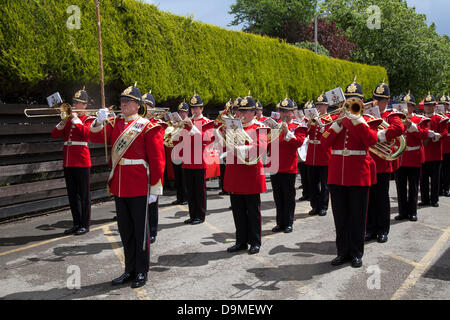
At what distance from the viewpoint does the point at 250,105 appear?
5332 millimetres

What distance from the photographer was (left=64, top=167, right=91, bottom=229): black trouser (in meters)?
6.50

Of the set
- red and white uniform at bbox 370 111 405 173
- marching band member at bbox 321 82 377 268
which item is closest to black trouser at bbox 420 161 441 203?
red and white uniform at bbox 370 111 405 173

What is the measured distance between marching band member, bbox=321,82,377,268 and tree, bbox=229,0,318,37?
31.4m

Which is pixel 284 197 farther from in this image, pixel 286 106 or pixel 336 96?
pixel 336 96

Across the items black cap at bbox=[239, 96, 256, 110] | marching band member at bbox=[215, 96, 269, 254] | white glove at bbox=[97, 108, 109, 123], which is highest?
black cap at bbox=[239, 96, 256, 110]

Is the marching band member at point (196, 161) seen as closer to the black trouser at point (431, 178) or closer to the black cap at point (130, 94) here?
the black cap at point (130, 94)

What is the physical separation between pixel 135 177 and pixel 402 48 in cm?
2492

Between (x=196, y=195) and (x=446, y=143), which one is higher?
(x=446, y=143)

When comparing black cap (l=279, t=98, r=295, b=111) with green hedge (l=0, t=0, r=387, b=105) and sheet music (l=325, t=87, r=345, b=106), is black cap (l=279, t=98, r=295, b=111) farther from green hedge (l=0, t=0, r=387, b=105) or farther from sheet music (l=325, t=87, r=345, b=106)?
green hedge (l=0, t=0, r=387, b=105)

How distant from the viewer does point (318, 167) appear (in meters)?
8.00

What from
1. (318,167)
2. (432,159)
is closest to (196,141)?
(318,167)

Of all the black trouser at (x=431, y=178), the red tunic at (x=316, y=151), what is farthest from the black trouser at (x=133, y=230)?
the black trouser at (x=431, y=178)

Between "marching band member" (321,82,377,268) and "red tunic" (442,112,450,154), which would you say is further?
"red tunic" (442,112,450,154)

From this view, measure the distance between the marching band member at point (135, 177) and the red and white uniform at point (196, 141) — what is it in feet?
9.13
